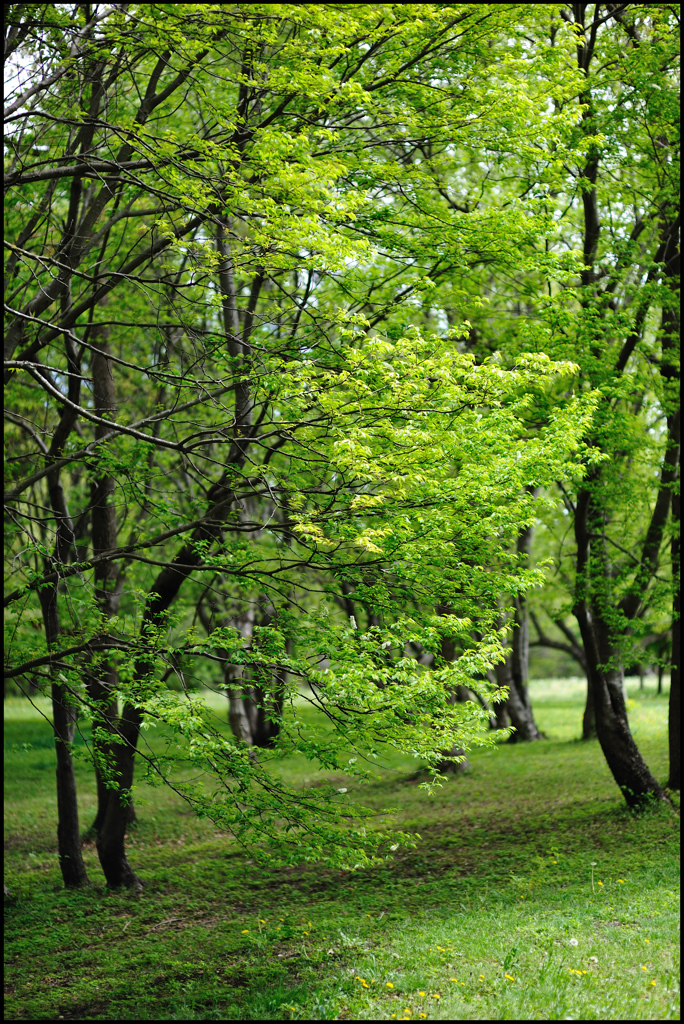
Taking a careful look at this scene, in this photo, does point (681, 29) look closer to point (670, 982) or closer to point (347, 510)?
point (347, 510)

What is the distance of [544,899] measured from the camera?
823 cm

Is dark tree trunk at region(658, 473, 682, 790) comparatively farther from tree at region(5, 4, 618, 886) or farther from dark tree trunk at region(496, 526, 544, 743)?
dark tree trunk at region(496, 526, 544, 743)

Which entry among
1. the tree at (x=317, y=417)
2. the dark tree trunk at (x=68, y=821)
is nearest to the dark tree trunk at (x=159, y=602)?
the tree at (x=317, y=417)

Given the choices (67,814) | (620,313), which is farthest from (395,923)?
(620,313)

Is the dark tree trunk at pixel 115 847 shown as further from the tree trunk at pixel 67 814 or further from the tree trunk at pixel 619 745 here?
the tree trunk at pixel 619 745

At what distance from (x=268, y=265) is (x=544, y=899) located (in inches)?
291

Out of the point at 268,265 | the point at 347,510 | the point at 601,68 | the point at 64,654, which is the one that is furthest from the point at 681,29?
the point at 64,654

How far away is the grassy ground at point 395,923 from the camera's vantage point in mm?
5645

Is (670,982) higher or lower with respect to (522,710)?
higher

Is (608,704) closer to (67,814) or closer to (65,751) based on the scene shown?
(65,751)

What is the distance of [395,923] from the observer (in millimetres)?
8000

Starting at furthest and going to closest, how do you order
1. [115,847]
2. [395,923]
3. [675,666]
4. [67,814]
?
[675,666]
[67,814]
[115,847]
[395,923]

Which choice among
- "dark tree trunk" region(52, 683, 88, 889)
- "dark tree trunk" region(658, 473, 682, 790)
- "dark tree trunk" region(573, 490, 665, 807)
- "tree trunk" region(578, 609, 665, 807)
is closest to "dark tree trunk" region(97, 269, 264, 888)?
"dark tree trunk" region(52, 683, 88, 889)

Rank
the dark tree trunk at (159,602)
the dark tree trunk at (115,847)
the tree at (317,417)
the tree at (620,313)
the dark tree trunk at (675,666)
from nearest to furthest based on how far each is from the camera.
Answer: the tree at (317,417)
the dark tree trunk at (159,602)
the tree at (620,313)
the dark tree trunk at (115,847)
the dark tree trunk at (675,666)
